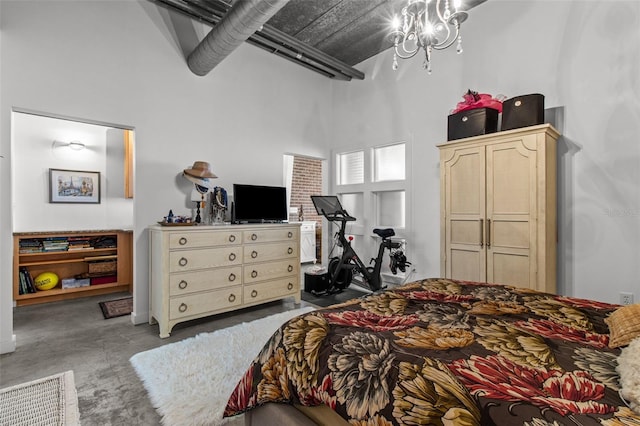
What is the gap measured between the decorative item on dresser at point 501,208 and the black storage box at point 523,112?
0.09 meters

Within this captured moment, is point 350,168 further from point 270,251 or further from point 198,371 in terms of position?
point 198,371

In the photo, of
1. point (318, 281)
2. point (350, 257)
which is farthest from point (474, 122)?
point (318, 281)

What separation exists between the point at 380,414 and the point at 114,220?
509 cm

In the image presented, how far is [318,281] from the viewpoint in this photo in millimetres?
4086

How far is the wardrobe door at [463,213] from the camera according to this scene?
2.87 metres

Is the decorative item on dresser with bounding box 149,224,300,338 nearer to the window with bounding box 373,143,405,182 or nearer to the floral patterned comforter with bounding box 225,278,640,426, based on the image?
the window with bounding box 373,143,405,182

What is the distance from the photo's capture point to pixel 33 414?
1659mm

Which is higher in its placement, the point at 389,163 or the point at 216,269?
the point at 389,163

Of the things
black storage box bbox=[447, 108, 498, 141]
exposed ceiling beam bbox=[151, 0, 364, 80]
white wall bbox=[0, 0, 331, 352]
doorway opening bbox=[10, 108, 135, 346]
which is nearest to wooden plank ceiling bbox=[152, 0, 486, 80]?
exposed ceiling beam bbox=[151, 0, 364, 80]

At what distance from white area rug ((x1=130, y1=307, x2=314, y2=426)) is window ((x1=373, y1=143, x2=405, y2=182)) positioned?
2627 millimetres

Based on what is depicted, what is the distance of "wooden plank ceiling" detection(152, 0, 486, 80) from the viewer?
3.20 m

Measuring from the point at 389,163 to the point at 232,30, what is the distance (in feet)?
8.59

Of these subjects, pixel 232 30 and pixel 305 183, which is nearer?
pixel 232 30

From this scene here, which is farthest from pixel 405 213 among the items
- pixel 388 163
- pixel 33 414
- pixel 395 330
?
pixel 33 414
